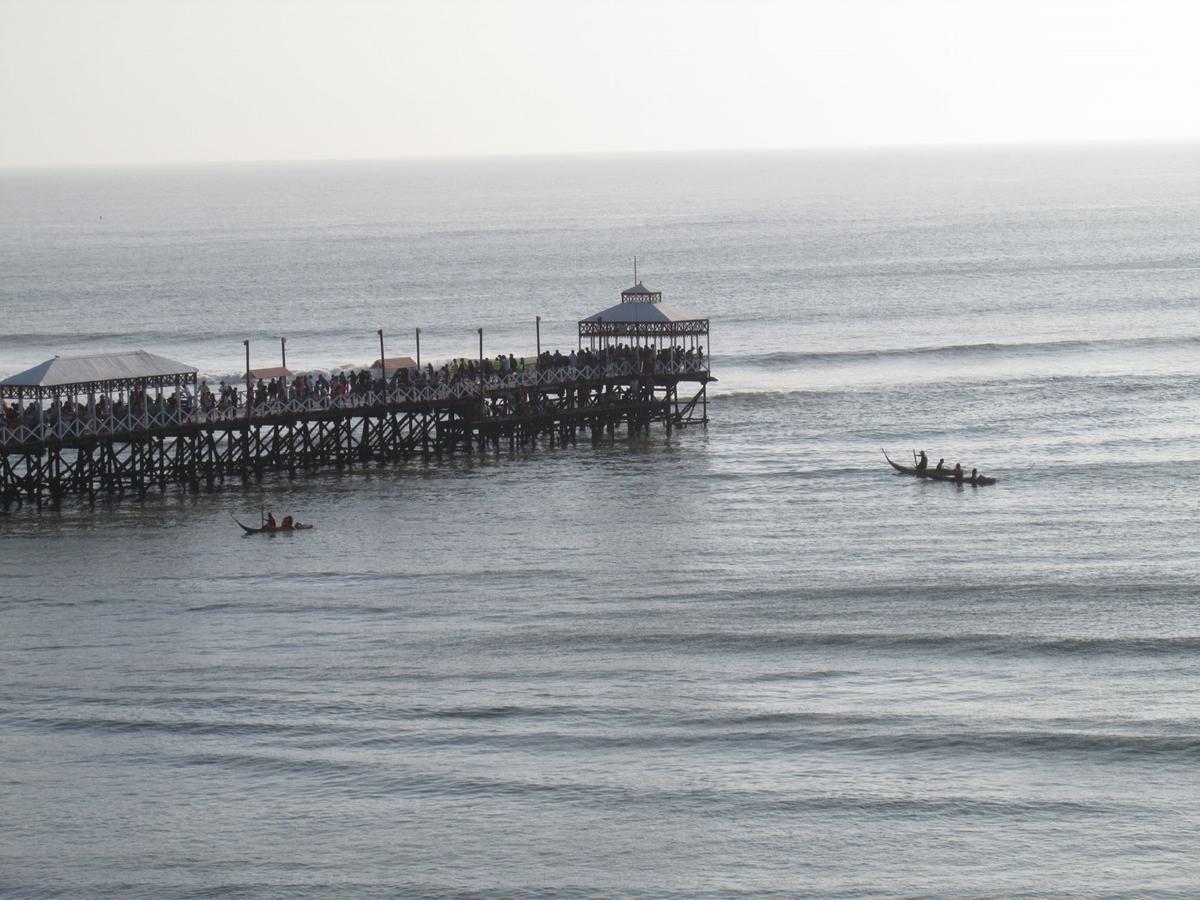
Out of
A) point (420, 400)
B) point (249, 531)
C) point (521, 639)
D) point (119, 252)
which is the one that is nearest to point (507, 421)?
point (420, 400)

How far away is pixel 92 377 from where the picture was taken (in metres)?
54.7

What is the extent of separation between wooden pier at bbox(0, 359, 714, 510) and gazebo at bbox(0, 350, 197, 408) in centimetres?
100

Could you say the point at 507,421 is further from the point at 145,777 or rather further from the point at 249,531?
the point at 145,777

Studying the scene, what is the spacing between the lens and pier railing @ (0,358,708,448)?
53062 millimetres

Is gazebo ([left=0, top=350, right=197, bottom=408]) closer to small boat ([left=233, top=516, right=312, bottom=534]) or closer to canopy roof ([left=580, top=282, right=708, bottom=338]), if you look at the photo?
small boat ([left=233, top=516, right=312, bottom=534])

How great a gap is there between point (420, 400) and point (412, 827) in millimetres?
33372

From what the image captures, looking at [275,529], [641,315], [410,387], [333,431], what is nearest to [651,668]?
[275,529]

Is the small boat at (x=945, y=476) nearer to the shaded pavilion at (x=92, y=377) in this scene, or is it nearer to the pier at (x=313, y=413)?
the pier at (x=313, y=413)

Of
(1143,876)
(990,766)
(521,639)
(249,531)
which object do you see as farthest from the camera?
(249,531)

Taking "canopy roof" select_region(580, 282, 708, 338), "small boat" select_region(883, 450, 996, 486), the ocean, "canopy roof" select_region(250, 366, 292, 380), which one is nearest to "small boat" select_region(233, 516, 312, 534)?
the ocean

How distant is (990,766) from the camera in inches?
1268

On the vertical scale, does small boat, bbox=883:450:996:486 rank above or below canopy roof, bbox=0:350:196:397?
below

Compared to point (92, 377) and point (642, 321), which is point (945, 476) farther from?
point (92, 377)

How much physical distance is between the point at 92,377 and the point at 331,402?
819 cm
